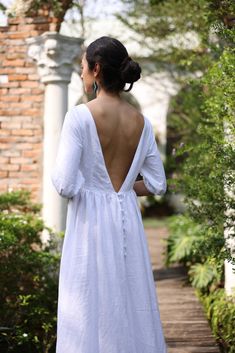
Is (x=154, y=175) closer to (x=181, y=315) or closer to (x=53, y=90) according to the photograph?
(x=181, y=315)

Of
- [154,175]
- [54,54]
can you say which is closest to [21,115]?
[54,54]

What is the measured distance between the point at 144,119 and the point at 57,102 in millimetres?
3760

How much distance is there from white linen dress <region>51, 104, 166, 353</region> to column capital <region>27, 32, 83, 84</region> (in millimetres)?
3791

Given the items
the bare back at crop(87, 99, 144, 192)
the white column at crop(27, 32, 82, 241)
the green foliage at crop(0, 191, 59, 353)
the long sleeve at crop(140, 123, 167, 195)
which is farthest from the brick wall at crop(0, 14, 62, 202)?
the bare back at crop(87, 99, 144, 192)

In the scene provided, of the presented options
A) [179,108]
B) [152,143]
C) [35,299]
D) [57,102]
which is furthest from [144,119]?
[179,108]

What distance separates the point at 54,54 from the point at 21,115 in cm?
73

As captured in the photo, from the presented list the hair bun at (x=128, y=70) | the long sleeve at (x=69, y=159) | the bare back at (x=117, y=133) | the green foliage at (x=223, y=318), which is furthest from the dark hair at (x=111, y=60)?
the green foliage at (x=223, y=318)

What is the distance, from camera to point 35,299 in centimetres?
588

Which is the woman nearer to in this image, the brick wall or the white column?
the white column

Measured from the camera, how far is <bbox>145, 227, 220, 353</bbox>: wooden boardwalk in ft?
17.7

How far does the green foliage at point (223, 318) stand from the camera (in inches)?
215

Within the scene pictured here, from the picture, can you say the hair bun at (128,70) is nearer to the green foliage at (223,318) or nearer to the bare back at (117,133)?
the bare back at (117,133)

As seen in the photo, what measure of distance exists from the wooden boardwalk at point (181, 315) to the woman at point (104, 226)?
6.09 ft

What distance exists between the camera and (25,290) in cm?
619
